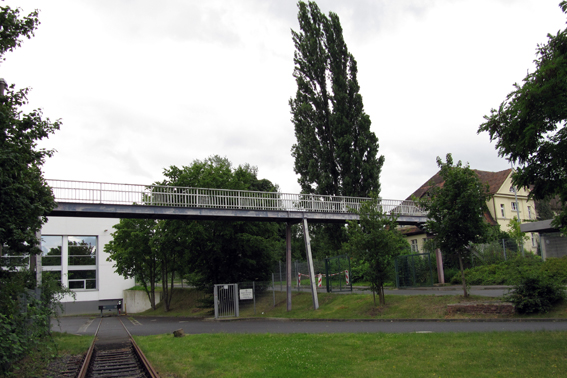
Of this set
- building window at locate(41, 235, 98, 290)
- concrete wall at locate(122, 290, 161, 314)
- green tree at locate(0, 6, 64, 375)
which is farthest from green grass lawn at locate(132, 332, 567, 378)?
building window at locate(41, 235, 98, 290)

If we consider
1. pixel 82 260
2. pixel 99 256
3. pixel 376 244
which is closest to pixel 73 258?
pixel 82 260

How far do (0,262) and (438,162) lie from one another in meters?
16.2

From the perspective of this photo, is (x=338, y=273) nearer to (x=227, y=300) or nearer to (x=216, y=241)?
(x=227, y=300)

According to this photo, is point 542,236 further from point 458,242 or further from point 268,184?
point 268,184

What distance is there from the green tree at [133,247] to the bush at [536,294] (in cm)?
2813

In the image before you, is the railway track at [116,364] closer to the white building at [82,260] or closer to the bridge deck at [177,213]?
the bridge deck at [177,213]

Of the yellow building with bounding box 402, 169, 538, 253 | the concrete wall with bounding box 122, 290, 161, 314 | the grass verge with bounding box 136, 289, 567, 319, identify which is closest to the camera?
the grass verge with bounding box 136, 289, 567, 319

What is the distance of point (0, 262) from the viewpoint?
11.1m

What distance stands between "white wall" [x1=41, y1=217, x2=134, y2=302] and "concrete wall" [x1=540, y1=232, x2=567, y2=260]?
44190mm

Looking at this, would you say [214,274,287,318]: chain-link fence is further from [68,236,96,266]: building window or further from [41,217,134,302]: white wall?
[68,236,96,266]: building window

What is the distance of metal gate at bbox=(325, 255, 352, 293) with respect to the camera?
28.4 m

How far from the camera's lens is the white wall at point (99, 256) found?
52.0m

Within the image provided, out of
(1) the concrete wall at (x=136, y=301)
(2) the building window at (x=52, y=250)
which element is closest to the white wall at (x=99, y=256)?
(2) the building window at (x=52, y=250)

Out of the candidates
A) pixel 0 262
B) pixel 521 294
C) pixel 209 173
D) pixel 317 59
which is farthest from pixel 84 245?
pixel 521 294
